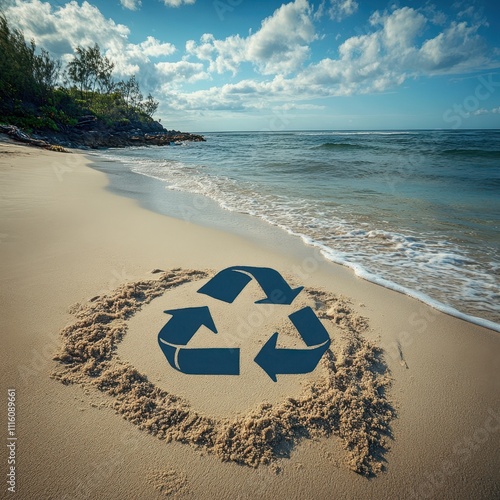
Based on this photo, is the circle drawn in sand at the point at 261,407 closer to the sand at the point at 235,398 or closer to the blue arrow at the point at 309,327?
the sand at the point at 235,398

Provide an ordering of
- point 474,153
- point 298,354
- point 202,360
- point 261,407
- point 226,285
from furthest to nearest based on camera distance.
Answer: point 474,153, point 226,285, point 298,354, point 202,360, point 261,407

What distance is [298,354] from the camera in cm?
221

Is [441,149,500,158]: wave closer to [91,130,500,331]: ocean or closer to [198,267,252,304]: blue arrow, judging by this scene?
[91,130,500,331]: ocean

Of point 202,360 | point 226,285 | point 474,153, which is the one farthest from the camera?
point 474,153

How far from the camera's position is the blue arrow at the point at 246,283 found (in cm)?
293

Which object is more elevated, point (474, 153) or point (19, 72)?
point (19, 72)

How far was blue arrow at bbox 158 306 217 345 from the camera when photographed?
2.28m

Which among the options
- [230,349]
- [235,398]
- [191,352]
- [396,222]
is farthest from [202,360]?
[396,222]

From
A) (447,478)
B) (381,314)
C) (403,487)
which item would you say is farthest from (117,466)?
(381,314)

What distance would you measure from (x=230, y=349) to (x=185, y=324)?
19.7 inches

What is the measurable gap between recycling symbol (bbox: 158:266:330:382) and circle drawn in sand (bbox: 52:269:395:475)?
163 millimetres

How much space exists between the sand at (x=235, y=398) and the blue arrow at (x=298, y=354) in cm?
6

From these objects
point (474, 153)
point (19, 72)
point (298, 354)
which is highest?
point (19, 72)

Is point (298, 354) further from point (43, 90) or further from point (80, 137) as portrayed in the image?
point (43, 90)
